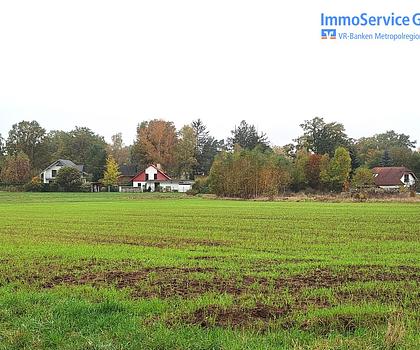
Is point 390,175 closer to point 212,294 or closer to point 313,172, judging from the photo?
point 313,172

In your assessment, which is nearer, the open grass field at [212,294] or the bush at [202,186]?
the open grass field at [212,294]

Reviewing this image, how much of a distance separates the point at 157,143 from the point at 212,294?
11237cm

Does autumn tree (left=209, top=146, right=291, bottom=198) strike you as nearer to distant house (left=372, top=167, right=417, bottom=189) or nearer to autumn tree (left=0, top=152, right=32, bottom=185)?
distant house (left=372, top=167, right=417, bottom=189)

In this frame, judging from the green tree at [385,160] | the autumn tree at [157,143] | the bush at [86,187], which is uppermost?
the autumn tree at [157,143]

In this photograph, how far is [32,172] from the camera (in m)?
111

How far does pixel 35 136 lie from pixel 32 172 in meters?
16.1

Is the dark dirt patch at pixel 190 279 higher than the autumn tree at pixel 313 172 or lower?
lower

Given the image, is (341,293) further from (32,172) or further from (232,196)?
(32,172)

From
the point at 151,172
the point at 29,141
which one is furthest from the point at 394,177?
the point at 29,141

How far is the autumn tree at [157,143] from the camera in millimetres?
118312

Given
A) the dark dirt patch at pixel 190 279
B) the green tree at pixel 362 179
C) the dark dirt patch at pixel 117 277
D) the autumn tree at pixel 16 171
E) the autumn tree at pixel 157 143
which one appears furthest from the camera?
the autumn tree at pixel 157 143

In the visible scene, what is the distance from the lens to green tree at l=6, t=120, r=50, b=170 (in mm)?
122688

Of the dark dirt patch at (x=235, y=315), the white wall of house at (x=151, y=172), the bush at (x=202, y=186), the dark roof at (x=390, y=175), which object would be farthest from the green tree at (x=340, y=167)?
the dark dirt patch at (x=235, y=315)

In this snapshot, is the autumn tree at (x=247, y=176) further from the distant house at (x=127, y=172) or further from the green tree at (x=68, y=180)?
the distant house at (x=127, y=172)
